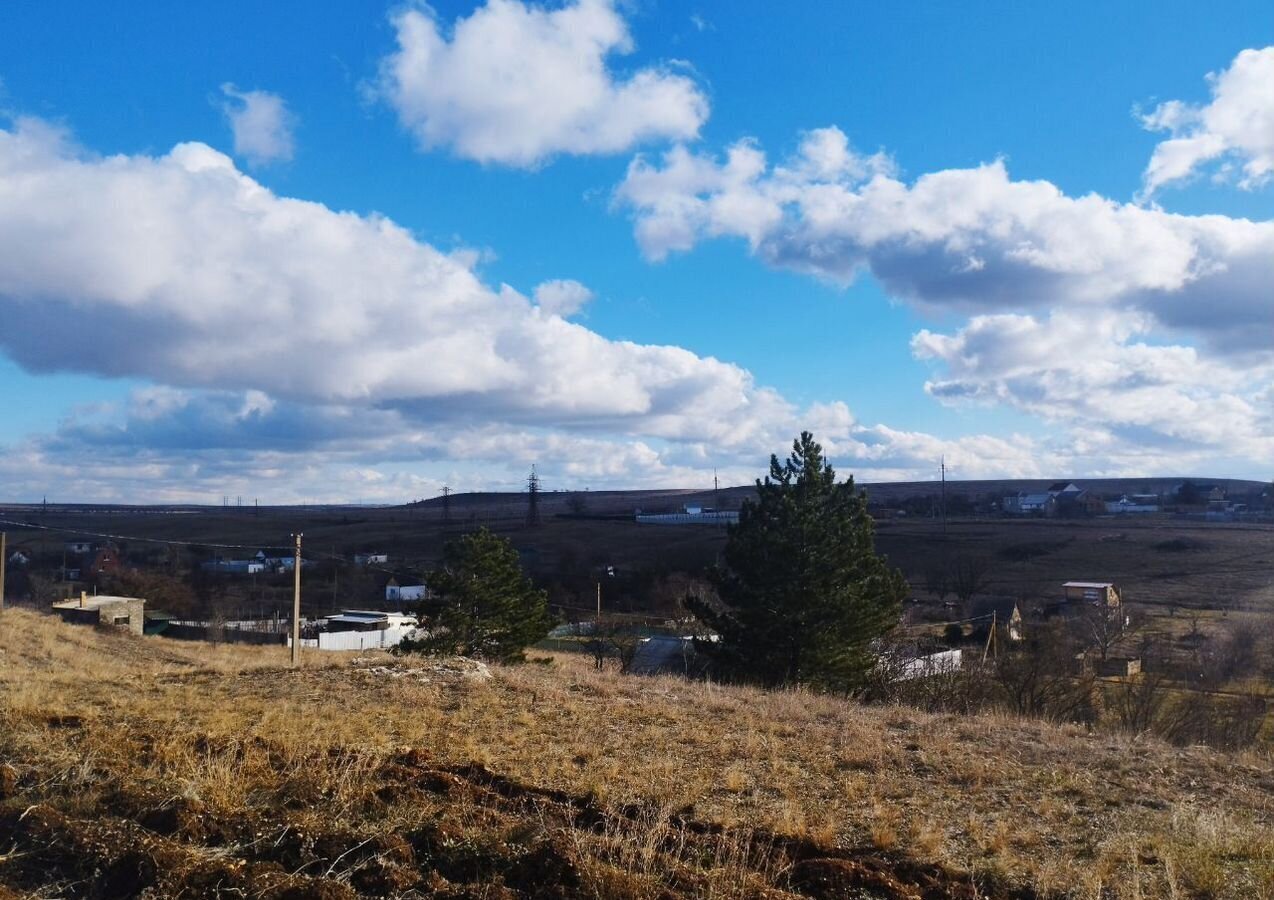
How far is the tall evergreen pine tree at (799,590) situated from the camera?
24547mm

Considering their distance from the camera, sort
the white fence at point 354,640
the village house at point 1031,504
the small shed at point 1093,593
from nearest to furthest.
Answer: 1. the white fence at point 354,640
2. the small shed at point 1093,593
3. the village house at point 1031,504

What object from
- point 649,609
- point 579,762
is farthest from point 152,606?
point 579,762

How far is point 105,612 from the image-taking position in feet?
136

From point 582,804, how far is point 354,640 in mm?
45436

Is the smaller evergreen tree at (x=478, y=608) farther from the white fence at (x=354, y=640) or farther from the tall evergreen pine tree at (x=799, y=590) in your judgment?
the white fence at (x=354, y=640)

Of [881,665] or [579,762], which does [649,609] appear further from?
[579,762]

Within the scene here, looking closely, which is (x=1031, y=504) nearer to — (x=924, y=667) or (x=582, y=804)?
(x=924, y=667)

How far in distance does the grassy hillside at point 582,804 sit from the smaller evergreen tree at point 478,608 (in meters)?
18.7

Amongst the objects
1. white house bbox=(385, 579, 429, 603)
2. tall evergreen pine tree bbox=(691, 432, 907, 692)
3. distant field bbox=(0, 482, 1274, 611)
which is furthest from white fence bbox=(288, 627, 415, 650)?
tall evergreen pine tree bbox=(691, 432, 907, 692)

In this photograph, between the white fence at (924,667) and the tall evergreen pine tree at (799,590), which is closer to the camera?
the tall evergreen pine tree at (799,590)

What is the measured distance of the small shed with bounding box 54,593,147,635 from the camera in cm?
4059

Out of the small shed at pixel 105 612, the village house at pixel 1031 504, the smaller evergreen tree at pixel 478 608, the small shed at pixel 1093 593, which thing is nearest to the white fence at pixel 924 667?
the smaller evergreen tree at pixel 478 608

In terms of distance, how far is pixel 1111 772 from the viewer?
31.1 feet

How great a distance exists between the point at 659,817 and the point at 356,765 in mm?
2741
